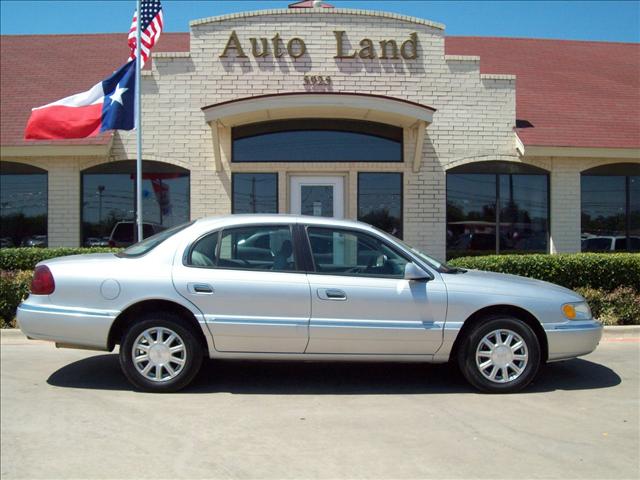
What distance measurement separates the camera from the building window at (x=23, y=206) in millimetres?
11609

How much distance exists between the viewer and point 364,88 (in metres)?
11.7

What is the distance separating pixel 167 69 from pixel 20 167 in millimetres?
3127

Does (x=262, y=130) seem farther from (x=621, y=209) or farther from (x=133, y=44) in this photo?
(x=621, y=209)

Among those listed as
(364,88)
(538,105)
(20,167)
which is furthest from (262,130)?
(538,105)

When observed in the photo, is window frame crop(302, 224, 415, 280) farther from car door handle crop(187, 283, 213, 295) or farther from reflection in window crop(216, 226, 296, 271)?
car door handle crop(187, 283, 213, 295)

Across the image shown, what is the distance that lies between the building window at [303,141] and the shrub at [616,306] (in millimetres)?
4367

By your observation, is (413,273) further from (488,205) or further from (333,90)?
(333,90)

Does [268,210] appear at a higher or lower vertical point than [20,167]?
lower

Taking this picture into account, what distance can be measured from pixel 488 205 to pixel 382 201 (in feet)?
6.38

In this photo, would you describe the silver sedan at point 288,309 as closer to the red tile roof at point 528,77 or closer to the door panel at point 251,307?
the door panel at point 251,307

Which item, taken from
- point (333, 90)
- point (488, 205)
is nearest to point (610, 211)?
point (488, 205)

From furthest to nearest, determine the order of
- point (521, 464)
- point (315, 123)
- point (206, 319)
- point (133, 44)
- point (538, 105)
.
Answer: point (538, 105) < point (315, 123) < point (133, 44) < point (206, 319) < point (521, 464)

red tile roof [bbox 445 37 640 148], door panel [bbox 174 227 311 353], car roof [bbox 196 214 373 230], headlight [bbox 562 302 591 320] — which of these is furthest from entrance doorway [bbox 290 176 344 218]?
headlight [bbox 562 302 591 320]

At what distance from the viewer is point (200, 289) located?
5910 mm
